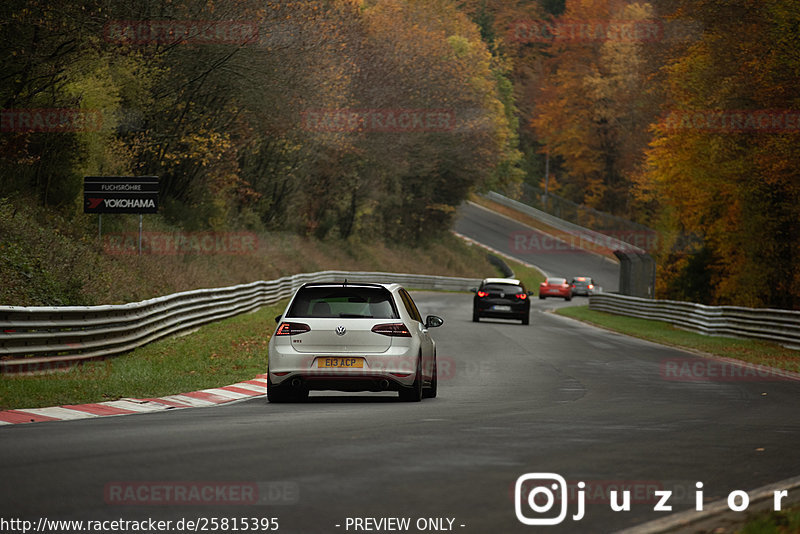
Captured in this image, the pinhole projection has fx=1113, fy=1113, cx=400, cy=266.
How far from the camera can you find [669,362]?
23.2 m

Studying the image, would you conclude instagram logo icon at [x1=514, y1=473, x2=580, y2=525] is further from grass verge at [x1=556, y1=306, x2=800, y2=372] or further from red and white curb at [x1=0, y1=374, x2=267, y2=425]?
grass verge at [x1=556, y1=306, x2=800, y2=372]

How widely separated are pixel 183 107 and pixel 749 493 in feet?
107

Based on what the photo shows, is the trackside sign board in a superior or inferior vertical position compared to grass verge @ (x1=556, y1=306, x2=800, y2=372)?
superior

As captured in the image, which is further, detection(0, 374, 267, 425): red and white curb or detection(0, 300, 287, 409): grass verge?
detection(0, 300, 287, 409): grass verge

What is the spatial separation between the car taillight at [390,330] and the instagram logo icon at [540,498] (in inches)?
227

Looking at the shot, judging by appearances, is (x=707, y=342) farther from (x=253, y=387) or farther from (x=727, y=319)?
(x=253, y=387)

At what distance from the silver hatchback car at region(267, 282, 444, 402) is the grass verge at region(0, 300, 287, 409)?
7.42 feet

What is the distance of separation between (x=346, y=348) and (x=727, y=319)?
22.6 metres

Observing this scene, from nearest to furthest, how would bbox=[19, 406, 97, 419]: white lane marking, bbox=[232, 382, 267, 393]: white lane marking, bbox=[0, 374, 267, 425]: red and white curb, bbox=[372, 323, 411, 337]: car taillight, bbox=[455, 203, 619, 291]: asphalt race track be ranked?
bbox=[0, 374, 267, 425]: red and white curb < bbox=[19, 406, 97, 419]: white lane marking < bbox=[372, 323, 411, 337]: car taillight < bbox=[232, 382, 267, 393]: white lane marking < bbox=[455, 203, 619, 291]: asphalt race track

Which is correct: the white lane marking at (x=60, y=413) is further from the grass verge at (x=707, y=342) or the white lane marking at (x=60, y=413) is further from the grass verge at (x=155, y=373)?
the grass verge at (x=707, y=342)

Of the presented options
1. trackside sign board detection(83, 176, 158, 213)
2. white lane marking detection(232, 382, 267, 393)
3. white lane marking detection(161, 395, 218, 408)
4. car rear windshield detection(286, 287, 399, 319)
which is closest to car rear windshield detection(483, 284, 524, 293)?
trackside sign board detection(83, 176, 158, 213)

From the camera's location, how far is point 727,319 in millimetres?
33594

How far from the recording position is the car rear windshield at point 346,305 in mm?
13867

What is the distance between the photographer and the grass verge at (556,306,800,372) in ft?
82.8
